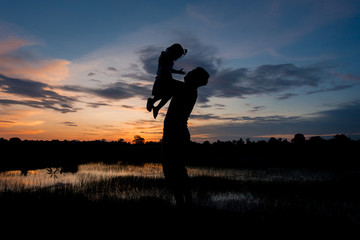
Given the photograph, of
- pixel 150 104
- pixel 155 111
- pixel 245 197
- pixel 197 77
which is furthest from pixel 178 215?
pixel 245 197

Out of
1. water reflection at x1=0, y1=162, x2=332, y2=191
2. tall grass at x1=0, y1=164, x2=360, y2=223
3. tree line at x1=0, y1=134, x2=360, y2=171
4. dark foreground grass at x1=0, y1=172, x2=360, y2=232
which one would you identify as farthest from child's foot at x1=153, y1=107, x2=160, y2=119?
tree line at x1=0, y1=134, x2=360, y2=171

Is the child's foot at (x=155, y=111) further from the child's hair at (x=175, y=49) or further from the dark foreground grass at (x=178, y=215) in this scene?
the dark foreground grass at (x=178, y=215)

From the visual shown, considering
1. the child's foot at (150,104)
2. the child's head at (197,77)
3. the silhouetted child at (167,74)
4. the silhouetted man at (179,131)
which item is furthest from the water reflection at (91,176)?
the child's head at (197,77)

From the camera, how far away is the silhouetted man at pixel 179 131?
4.28 m

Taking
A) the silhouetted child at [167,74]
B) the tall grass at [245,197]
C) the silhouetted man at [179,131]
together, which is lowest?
the tall grass at [245,197]

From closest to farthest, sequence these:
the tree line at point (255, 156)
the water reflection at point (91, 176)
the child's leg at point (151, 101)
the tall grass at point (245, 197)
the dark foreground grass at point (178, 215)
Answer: the child's leg at point (151, 101), the dark foreground grass at point (178, 215), the tall grass at point (245, 197), the water reflection at point (91, 176), the tree line at point (255, 156)

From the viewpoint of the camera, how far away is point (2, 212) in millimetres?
5070

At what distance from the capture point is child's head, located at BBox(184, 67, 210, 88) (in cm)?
432

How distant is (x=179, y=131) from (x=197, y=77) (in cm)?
112

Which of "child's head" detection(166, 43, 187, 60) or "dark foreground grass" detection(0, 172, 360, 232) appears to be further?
"dark foreground grass" detection(0, 172, 360, 232)

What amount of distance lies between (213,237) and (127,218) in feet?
6.28

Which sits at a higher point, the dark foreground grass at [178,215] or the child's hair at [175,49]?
the child's hair at [175,49]

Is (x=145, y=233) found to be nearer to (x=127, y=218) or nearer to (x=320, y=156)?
(x=127, y=218)

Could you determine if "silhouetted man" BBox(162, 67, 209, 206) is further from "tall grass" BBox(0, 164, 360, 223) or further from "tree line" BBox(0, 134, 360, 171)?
"tree line" BBox(0, 134, 360, 171)
